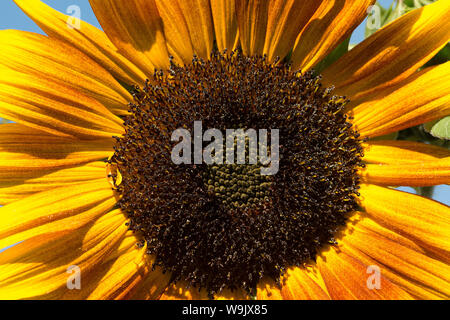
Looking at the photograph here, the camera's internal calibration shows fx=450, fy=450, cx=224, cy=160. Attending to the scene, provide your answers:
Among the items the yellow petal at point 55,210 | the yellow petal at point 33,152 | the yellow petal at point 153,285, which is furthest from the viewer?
the yellow petal at point 153,285

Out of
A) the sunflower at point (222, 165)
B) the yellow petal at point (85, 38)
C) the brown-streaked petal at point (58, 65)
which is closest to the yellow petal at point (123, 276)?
the sunflower at point (222, 165)

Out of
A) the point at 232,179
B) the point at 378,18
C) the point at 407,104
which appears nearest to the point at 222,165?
the point at 232,179

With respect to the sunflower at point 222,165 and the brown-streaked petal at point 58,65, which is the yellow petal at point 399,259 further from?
the brown-streaked petal at point 58,65

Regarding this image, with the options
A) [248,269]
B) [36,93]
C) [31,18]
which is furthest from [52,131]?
[248,269]

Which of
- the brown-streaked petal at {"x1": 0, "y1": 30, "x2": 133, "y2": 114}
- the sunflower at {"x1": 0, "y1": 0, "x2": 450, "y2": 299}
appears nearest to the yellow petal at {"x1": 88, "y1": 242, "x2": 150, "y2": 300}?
the sunflower at {"x1": 0, "y1": 0, "x2": 450, "y2": 299}

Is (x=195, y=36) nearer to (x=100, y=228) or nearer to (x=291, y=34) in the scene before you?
(x=291, y=34)

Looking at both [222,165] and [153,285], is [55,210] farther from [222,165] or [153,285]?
[222,165]
